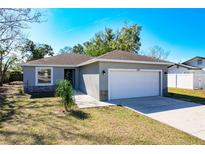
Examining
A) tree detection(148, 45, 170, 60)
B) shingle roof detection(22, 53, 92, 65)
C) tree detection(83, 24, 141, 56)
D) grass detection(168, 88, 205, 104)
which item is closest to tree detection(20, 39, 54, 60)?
tree detection(83, 24, 141, 56)

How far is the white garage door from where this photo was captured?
1107 centimetres

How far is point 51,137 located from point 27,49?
3531cm

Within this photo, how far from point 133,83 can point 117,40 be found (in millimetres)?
24348

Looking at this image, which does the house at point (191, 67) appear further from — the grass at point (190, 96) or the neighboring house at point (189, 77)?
the grass at point (190, 96)

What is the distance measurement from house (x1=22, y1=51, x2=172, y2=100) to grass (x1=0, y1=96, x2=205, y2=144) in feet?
10.9

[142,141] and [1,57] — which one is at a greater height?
[1,57]

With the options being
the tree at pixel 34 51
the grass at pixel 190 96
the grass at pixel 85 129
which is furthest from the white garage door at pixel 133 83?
the tree at pixel 34 51

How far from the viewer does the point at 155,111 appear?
7.91 metres

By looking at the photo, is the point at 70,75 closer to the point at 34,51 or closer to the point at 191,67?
the point at 191,67

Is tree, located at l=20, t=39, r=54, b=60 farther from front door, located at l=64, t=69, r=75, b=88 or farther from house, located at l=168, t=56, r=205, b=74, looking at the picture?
house, located at l=168, t=56, r=205, b=74
